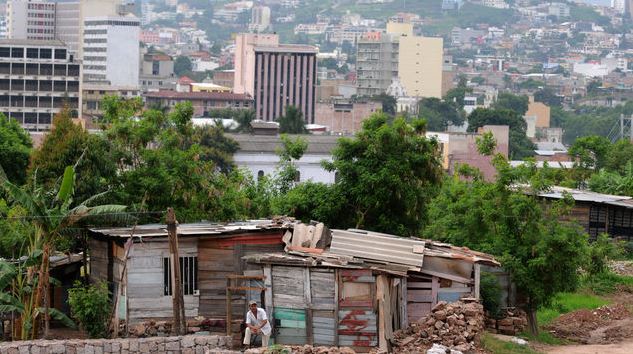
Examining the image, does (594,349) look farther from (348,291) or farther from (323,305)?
(323,305)

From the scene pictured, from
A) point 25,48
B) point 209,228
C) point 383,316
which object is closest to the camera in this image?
point 383,316

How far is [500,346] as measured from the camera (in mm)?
19766

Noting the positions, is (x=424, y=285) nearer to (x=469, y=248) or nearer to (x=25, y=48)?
(x=469, y=248)

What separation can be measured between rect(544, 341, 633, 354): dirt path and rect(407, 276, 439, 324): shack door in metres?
1.73

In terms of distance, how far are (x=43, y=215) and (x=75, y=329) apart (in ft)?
5.48

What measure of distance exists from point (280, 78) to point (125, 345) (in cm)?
13869

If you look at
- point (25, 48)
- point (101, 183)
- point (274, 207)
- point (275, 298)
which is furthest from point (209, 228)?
point (25, 48)

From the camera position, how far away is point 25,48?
10038 centimetres

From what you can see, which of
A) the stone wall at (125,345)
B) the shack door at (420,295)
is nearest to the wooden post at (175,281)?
the stone wall at (125,345)

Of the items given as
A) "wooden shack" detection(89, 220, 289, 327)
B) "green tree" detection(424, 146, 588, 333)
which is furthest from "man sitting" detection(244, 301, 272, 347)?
"green tree" detection(424, 146, 588, 333)

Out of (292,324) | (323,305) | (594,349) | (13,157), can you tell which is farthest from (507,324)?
(13,157)

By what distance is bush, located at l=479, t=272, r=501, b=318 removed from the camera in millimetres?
21562

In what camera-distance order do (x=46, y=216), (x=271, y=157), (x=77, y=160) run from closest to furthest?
(x=46, y=216) → (x=77, y=160) → (x=271, y=157)

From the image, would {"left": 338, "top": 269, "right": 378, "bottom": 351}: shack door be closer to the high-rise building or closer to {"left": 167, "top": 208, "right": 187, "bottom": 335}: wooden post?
{"left": 167, "top": 208, "right": 187, "bottom": 335}: wooden post
